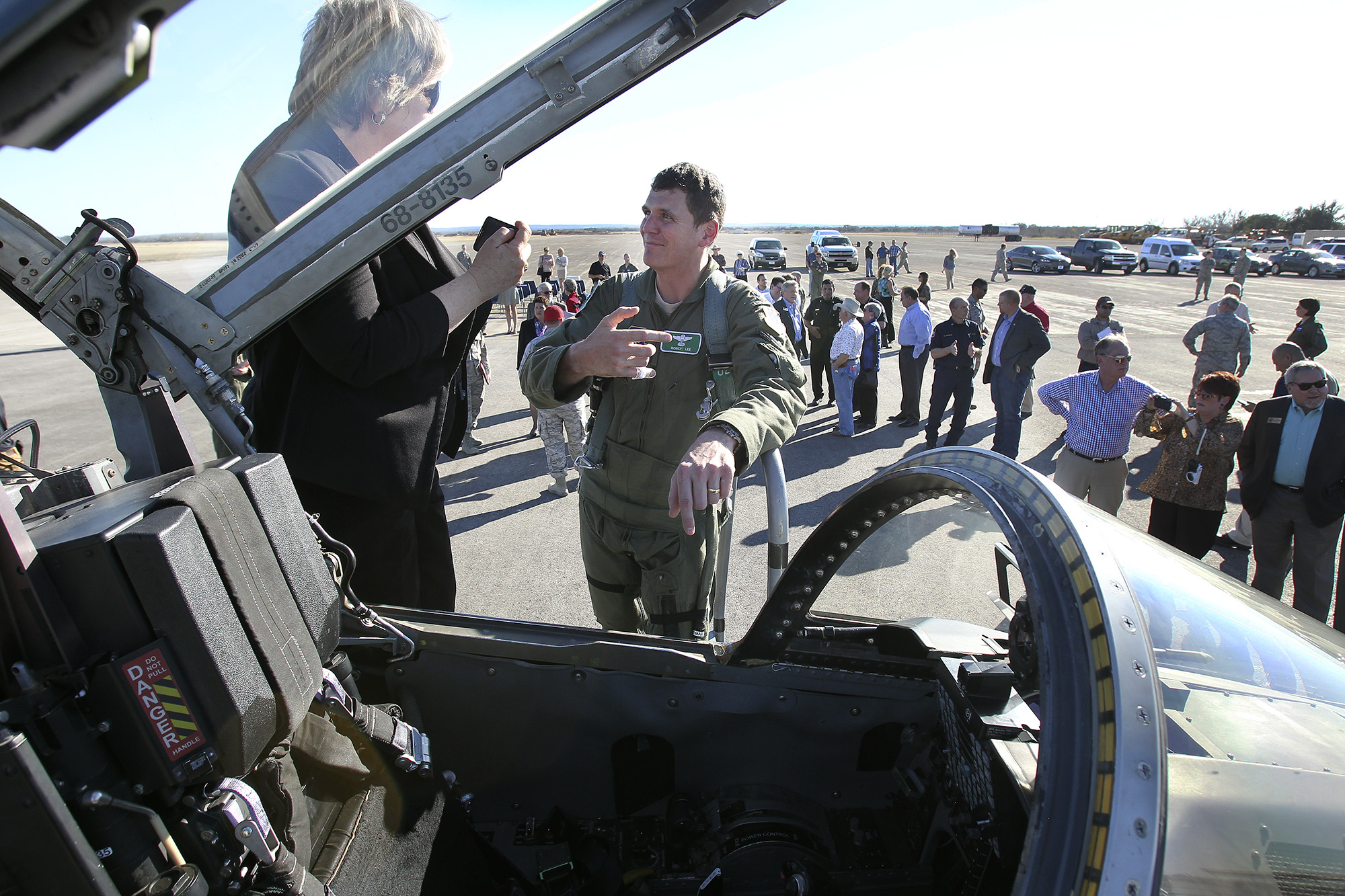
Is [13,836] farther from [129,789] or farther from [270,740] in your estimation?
[270,740]

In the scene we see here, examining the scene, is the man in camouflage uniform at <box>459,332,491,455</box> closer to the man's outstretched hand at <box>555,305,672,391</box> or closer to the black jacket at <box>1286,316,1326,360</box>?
the man's outstretched hand at <box>555,305,672,391</box>

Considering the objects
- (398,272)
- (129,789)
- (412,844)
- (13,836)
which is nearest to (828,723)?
(412,844)

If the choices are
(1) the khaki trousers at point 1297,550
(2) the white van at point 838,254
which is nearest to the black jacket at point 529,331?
(1) the khaki trousers at point 1297,550

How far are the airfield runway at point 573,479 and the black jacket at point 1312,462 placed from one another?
1069 millimetres

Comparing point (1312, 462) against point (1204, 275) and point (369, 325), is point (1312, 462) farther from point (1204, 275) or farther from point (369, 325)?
point (1204, 275)

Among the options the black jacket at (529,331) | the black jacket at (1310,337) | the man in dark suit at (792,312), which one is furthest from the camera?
the man in dark suit at (792,312)

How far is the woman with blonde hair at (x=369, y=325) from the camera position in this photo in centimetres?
167

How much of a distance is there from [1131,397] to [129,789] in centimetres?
604

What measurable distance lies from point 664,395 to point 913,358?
299 inches

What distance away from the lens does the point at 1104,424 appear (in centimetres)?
523

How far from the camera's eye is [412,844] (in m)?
1.52

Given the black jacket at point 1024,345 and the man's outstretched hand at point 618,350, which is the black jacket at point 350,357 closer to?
the man's outstretched hand at point 618,350

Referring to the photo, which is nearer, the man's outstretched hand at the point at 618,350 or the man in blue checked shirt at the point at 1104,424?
the man's outstretched hand at the point at 618,350

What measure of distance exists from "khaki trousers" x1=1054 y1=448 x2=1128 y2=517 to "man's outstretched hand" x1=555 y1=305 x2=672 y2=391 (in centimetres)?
454
